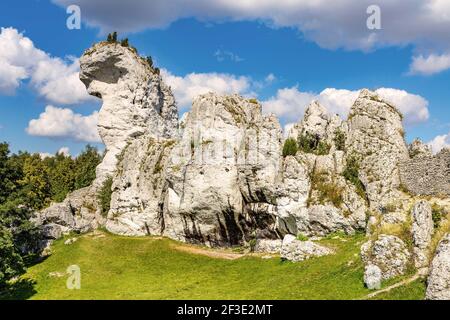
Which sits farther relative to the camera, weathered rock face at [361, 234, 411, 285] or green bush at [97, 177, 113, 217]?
green bush at [97, 177, 113, 217]

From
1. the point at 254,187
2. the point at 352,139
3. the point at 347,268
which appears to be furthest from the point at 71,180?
the point at 347,268

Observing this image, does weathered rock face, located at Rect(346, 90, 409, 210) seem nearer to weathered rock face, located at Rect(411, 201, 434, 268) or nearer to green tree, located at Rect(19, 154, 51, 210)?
weathered rock face, located at Rect(411, 201, 434, 268)

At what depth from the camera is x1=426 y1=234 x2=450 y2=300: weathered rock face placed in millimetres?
25281

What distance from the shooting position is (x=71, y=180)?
Result: 9694 cm

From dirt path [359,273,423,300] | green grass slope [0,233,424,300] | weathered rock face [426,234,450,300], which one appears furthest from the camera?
green grass slope [0,233,424,300]

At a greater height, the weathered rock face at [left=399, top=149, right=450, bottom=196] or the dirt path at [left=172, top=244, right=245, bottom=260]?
the weathered rock face at [left=399, top=149, right=450, bottom=196]

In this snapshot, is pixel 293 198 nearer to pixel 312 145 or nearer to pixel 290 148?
pixel 290 148

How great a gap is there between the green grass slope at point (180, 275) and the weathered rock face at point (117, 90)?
23966 millimetres

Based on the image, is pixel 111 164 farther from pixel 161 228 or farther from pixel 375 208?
pixel 375 208

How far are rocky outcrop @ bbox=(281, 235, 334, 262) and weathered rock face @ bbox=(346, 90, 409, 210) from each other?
9.57 metres

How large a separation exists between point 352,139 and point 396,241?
24.0 meters

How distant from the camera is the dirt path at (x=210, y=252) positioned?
1953 inches

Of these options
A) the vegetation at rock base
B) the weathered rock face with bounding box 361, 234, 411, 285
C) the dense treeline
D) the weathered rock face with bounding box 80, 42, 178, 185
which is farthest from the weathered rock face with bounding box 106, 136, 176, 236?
the weathered rock face with bounding box 361, 234, 411, 285

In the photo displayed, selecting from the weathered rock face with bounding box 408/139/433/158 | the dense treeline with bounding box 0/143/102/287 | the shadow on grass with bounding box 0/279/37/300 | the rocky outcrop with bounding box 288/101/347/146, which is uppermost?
the rocky outcrop with bounding box 288/101/347/146
